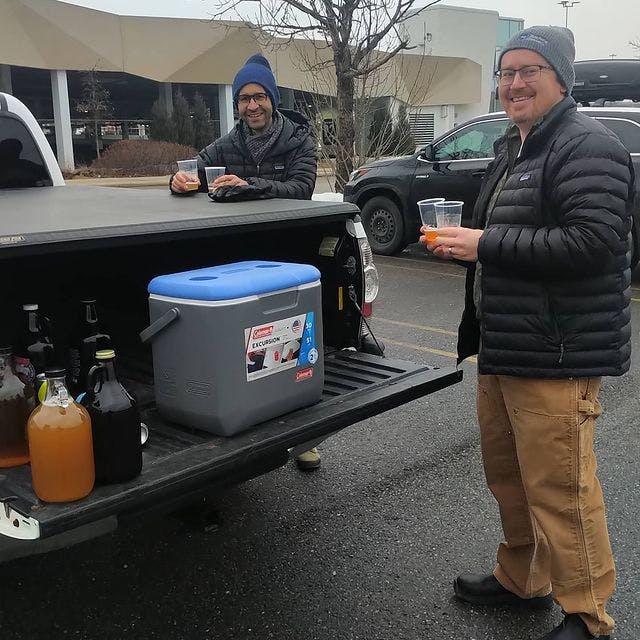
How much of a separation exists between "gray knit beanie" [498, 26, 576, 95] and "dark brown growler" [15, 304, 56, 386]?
184 cm

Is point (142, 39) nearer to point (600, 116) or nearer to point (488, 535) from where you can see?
point (600, 116)

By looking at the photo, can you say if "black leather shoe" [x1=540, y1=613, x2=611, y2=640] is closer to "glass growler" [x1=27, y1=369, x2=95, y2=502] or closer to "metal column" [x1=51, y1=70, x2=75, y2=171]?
"glass growler" [x1=27, y1=369, x2=95, y2=502]

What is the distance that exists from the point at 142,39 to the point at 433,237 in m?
34.3

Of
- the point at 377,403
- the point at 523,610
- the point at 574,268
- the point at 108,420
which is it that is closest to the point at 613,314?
the point at 574,268

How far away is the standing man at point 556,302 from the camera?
2.33 metres

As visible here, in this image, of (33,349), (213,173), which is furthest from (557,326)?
(213,173)

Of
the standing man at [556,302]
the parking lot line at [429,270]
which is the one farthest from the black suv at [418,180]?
the standing man at [556,302]

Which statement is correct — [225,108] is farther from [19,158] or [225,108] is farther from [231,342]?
[231,342]

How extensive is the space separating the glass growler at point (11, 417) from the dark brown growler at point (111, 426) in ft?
0.83

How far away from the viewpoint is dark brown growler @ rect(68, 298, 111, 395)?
2506mm

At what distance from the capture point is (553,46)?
7.95 feet

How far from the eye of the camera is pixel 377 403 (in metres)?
2.75

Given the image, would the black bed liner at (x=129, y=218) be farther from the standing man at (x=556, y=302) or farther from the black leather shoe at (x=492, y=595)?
the black leather shoe at (x=492, y=595)

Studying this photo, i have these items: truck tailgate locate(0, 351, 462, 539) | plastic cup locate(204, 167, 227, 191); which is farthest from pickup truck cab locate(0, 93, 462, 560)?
plastic cup locate(204, 167, 227, 191)
